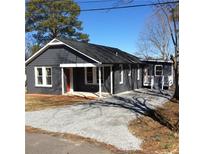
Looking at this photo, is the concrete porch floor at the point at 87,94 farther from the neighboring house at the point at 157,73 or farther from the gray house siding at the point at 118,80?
the neighboring house at the point at 157,73

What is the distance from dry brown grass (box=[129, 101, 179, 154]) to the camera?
20.5 ft

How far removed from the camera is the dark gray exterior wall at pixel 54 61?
1822cm

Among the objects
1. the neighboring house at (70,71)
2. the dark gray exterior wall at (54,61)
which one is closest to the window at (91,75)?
the neighboring house at (70,71)

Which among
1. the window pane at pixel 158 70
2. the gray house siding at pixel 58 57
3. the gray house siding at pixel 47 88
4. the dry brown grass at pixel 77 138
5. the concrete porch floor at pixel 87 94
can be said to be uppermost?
the gray house siding at pixel 58 57

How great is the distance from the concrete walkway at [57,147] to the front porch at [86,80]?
1099 centimetres

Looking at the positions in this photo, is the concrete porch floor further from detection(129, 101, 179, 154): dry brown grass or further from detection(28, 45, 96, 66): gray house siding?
detection(129, 101, 179, 154): dry brown grass

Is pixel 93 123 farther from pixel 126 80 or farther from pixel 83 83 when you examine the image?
pixel 126 80

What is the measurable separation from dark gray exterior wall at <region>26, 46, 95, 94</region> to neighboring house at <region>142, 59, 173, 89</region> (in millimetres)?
9117

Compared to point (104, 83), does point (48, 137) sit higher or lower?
lower

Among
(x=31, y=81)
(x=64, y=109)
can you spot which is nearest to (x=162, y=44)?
(x=31, y=81)

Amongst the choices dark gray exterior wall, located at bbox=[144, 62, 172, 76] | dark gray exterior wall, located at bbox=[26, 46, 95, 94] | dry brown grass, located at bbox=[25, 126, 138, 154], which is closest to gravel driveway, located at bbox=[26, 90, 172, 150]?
dry brown grass, located at bbox=[25, 126, 138, 154]
